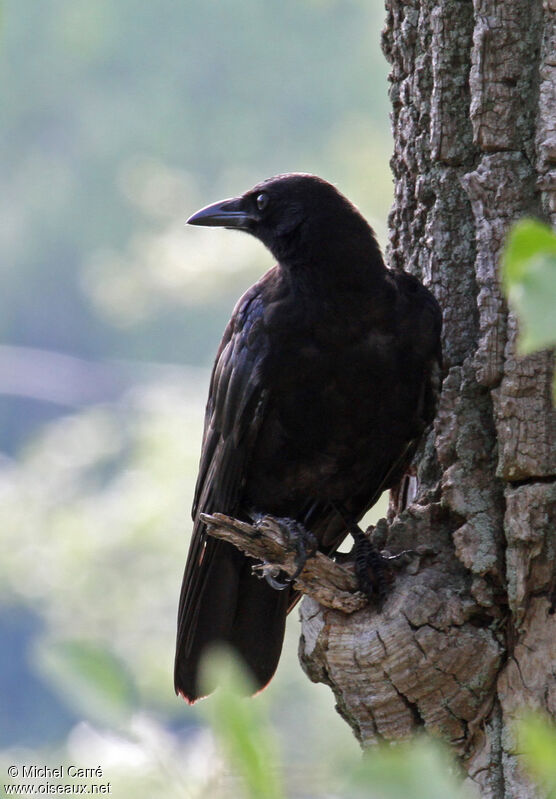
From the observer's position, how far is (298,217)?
141 inches

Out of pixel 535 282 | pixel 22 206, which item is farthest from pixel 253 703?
pixel 22 206

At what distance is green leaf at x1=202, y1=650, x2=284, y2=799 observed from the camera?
2.92 ft

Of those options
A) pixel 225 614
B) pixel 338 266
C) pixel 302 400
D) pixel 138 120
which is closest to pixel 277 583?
pixel 225 614

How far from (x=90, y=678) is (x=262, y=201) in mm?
3030

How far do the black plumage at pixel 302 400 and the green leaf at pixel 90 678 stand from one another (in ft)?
7.87

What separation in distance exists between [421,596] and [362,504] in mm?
959

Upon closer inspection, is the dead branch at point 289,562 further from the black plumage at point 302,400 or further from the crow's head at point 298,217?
the crow's head at point 298,217

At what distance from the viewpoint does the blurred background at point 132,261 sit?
705 cm

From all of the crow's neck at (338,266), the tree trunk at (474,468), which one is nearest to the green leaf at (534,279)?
the tree trunk at (474,468)

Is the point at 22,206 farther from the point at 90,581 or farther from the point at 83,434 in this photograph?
the point at 90,581

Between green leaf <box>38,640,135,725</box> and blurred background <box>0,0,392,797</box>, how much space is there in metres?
4.92

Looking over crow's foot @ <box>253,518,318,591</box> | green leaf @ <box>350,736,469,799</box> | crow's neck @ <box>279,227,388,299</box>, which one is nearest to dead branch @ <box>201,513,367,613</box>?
crow's foot @ <box>253,518,318,591</box>

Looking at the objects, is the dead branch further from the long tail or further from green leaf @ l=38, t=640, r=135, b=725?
green leaf @ l=38, t=640, r=135, b=725

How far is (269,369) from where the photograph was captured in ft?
11.0
